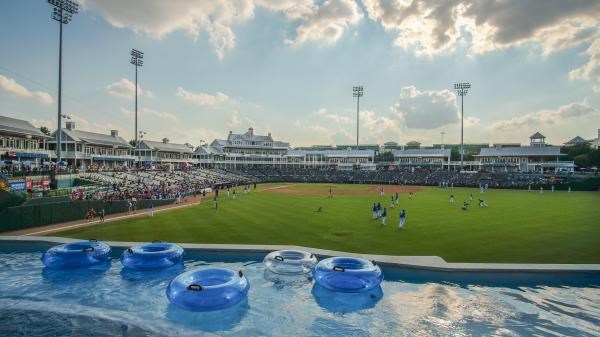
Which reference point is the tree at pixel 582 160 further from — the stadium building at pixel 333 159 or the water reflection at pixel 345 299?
the water reflection at pixel 345 299

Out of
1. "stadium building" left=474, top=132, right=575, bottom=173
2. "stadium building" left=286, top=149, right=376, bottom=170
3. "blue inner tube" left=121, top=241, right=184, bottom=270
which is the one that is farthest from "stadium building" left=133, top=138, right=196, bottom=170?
"stadium building" left=474, top=132, right=575, bottom=173

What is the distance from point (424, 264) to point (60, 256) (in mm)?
16492

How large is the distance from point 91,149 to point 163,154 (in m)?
19.1

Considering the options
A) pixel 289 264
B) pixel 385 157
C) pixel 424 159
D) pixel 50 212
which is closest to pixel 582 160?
pixel 424 159

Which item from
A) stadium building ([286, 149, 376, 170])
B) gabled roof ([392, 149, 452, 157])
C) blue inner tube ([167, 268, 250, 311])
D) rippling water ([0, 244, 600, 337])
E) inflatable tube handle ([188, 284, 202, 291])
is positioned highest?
gabled roof ([392, 149, 452, 157])

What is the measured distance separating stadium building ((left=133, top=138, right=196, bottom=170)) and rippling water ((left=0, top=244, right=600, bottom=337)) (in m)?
56.3

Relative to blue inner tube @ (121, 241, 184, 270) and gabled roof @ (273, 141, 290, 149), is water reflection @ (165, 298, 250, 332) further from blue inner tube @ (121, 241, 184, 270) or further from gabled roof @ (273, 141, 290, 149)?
gabled roof @ (273, 141, 290, 149)

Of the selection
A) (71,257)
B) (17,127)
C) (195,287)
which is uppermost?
(17,127)

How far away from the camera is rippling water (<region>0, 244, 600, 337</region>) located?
9945 mm

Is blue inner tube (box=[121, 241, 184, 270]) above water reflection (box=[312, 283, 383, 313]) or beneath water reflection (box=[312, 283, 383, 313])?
above

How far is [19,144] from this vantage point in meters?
42.3

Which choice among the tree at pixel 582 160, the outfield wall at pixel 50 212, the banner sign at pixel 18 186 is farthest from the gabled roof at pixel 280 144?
the banner sign at pixel 18 186

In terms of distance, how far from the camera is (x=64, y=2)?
35.2m

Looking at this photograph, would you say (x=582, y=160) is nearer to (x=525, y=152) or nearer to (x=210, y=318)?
(x=525, y=152)
